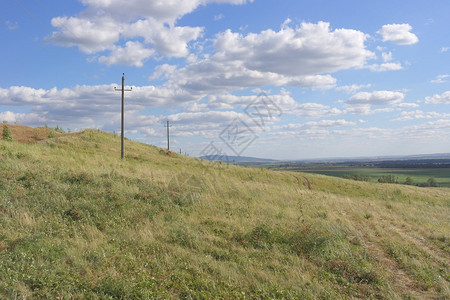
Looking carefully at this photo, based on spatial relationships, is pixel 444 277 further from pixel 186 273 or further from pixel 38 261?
pixel 38 261

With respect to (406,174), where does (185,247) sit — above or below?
above

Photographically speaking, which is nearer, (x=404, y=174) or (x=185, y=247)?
(x=185, y=247)

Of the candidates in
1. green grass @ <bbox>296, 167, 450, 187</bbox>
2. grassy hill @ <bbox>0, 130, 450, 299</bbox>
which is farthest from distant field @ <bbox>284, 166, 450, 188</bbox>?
grassy hill @ <bbox>0, 130, 450, 299</bbox>

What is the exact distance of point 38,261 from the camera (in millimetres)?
6227

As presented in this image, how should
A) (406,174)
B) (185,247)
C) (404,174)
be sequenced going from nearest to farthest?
(185,247) → (404,174) → (406,174)

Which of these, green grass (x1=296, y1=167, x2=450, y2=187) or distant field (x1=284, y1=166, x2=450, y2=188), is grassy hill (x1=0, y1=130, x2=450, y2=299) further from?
distant field (x1=284, y1=166, x2=450, y2=188)

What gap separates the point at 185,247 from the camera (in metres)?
7.73

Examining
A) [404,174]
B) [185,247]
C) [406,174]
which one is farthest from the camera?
[406,174]

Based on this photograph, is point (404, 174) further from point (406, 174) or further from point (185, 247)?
point (185, 247)

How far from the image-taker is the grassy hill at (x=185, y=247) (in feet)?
19.1

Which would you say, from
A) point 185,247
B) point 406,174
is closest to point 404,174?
point 406,174

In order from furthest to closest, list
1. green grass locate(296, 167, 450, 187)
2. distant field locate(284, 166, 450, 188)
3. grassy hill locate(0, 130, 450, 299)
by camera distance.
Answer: distant field locate(284, 166, 450, 188), green grass locate(296, 167, 450, 187), grassy hill locate(0, 130, 450, 299)

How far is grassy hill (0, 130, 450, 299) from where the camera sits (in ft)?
19.1

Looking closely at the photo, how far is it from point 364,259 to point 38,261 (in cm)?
774
